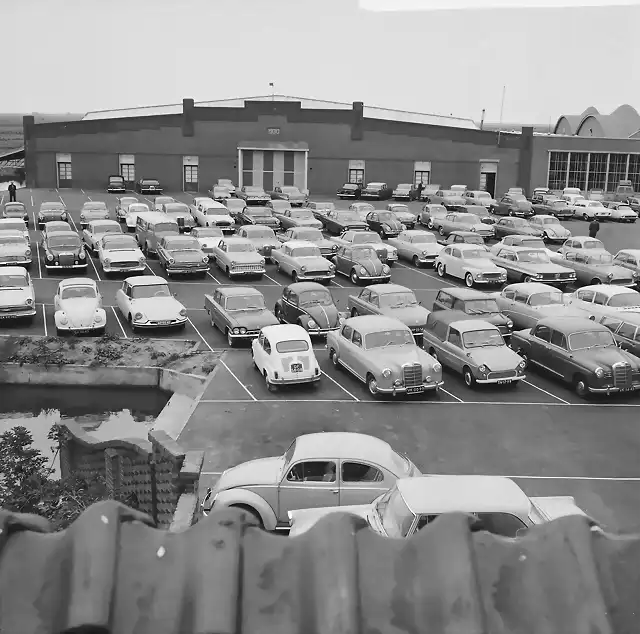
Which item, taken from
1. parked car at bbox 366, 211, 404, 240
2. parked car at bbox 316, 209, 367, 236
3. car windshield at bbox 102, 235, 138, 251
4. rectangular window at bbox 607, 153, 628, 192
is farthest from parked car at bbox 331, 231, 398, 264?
rectangular window at bbox 607, 153, 628, 192

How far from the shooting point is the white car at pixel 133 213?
4097 centimetres

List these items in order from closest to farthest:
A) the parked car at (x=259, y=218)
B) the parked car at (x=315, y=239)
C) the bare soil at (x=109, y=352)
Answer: the bare soil at (x=109, y=352), the parked car at (x=315, y=239), the parked car at (x=259, y=218)

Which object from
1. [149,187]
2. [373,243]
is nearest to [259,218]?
[373,243]

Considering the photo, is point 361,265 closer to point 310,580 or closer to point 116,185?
point 310,580

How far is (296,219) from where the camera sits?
41469mm

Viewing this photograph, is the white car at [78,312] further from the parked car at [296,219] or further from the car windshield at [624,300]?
the parked car at [296,219]

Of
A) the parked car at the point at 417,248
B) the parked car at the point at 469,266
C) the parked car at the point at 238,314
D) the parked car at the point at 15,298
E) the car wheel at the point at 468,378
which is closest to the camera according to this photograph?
the car wheel at the point at 468,378

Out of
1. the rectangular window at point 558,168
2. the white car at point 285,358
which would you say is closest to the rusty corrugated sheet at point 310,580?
the white car at point 285,358

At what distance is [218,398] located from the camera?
710 inches

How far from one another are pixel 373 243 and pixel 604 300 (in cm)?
1199

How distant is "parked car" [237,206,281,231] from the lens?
133 feet

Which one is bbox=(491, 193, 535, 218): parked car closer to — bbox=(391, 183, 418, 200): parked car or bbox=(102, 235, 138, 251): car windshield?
bbox=(391, 183, 418, 200): parked car

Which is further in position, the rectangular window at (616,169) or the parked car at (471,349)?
the rectangular window at (616,169)

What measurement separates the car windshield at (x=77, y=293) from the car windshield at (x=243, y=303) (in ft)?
13.9
